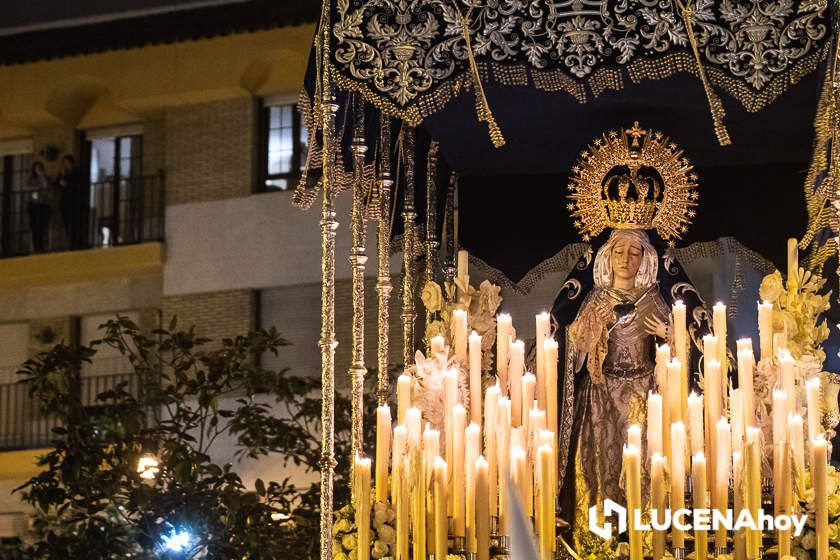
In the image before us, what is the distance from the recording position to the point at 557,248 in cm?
1122

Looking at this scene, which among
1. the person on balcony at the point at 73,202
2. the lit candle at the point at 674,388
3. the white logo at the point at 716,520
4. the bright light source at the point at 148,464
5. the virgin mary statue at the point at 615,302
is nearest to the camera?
the white logo at the point at 716,520

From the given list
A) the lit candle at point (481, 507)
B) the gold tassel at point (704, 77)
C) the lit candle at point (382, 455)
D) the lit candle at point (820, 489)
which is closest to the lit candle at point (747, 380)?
the lit candle at point (820, 489)

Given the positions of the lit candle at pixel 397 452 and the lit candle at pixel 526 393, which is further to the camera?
the lit candle at pixel 526 393

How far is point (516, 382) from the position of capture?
9.55m

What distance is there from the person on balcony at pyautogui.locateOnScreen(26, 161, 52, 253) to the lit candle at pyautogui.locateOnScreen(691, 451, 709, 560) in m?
15.8

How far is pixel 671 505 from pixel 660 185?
2521 millimetres

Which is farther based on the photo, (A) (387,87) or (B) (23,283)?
(B) (23,283)

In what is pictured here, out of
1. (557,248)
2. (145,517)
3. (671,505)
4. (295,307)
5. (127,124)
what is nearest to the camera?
(671,505)

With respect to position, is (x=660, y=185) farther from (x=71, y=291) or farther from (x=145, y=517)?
(x=71, y=291)

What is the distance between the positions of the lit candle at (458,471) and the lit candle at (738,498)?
1392 mm

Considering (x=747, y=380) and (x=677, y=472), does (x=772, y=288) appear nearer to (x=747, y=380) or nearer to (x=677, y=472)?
(x=747, y=380)

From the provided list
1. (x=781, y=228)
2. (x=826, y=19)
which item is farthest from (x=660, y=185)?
(x=826, y=19)

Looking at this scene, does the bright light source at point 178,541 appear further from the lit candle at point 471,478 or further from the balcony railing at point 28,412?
the balcony railing at point 28,412

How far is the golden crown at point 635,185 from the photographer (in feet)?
34.2
